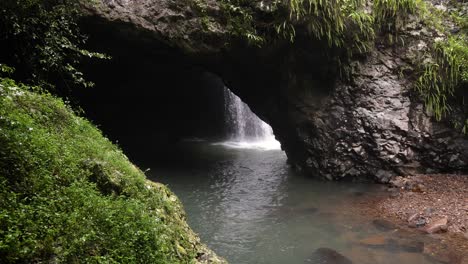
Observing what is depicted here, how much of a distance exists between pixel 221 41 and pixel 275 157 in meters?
6.55

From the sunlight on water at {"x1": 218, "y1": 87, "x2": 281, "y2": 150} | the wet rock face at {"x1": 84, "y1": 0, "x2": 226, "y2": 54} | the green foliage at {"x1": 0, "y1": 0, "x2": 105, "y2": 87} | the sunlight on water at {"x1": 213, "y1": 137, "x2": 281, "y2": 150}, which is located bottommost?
the sunlight on water at {"x1": 213, "y1": 137, "x2": 281, "y2": 150}

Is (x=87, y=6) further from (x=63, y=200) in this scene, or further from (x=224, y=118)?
(x=224, y=118)

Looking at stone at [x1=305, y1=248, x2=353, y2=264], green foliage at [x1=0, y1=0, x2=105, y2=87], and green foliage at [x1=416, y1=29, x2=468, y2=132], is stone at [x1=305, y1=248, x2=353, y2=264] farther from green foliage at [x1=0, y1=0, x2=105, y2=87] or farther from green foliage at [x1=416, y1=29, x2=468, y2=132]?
green foliage at [x1=416, y1=29, x2=468, y2=132]

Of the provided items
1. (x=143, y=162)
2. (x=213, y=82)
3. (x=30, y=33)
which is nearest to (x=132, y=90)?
(x=213, y=82)

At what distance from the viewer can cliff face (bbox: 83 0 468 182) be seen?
1041 centimetres

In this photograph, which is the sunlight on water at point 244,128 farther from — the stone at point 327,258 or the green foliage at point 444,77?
the stone at point 327,258

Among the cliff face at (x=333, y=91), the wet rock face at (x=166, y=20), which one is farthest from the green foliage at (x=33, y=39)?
the cliff face at (x=333, y=91)

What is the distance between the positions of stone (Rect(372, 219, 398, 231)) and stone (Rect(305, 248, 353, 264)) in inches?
68.0

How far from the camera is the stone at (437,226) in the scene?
8.29 metres

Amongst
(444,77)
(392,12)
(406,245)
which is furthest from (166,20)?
(444,77)

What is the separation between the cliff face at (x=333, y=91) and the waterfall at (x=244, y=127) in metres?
6.80

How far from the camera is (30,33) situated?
6.20 meters

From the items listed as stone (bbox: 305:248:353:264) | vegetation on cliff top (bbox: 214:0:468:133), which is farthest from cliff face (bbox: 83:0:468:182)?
stone (bbox: 305:248:353:264)

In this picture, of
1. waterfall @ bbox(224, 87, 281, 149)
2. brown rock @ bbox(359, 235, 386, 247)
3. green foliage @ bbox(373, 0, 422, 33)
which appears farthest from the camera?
waterfall @ bbox(224, 87, 281, 149)
